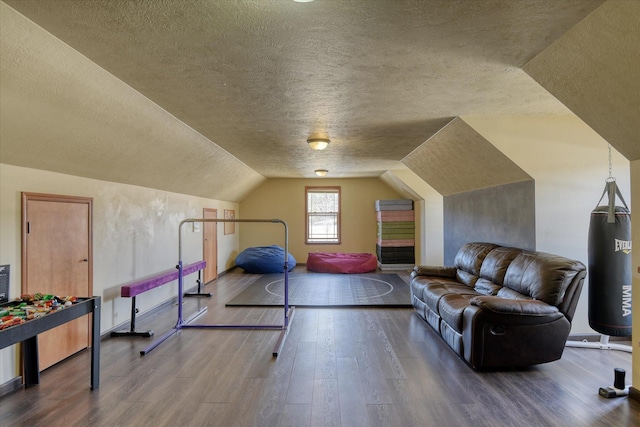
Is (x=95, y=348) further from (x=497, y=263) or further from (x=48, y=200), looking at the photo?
(x=497, y=263)

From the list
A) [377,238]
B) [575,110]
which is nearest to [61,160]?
[575,110]

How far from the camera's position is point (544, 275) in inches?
129

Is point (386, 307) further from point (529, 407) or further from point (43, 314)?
point (43, 314)

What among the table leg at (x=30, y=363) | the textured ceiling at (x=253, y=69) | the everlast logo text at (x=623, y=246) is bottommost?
the table leg at (x=30, y=363)

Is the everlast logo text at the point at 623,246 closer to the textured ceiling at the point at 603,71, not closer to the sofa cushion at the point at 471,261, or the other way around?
the textured ceiling at the point at 603,71

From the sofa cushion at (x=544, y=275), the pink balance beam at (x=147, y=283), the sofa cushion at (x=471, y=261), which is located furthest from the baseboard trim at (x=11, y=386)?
the sofa cushion at (x=471, y=261)

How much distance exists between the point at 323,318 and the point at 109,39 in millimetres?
3863

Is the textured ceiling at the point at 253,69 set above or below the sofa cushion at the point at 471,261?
above

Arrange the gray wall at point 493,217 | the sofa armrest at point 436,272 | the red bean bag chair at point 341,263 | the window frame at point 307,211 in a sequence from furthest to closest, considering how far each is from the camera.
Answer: the window frame at point 307,211, the red bean bag chair at point 341,263, the sofa armrest at point 436,272, the gray wall at point 493,217

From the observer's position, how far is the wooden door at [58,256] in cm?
305

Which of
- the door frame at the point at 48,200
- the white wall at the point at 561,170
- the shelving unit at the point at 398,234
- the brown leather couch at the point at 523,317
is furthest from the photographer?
the shelving unit at the point at 398,234

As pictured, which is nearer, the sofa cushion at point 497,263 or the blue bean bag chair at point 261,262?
the sofa cushion at point 497,263

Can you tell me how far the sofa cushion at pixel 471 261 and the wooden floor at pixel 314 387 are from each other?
1.15m

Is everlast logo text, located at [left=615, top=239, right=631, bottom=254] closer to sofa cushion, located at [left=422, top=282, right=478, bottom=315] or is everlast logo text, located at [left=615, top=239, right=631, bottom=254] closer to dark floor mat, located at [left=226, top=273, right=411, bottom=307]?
sofa cushion, located at [left=422, top=282, right=478, bottom=315]
